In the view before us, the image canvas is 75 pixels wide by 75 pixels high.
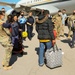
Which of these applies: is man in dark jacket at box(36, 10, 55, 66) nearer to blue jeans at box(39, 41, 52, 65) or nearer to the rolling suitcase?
blue jeans at box(39, 41, 52, 65)

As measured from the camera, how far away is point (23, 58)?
27.8 ft

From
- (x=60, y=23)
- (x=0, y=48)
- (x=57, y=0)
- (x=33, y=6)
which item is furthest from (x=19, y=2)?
(x=0, y=48)

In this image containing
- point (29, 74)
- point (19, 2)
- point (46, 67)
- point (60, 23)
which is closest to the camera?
point (29, 74)

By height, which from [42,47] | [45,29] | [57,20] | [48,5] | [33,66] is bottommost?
[33,66]

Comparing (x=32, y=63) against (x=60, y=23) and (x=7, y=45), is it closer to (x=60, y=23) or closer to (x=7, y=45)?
(x=7, y=45)

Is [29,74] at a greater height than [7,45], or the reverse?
[7,45]

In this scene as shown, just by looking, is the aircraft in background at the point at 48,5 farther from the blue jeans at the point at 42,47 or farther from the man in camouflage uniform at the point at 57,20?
the blue jeans at the point at 42,47

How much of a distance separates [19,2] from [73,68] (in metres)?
20.4

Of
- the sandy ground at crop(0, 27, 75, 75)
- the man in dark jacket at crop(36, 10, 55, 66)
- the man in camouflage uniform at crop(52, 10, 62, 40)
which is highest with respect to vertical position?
the man in dark jacket at crop(36, 10, 55, 66)

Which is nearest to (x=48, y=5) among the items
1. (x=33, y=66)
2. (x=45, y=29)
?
(x=33, y=66)

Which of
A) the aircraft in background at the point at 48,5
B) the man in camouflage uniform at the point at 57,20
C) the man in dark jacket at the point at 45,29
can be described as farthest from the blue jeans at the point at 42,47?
the aircraft in background at the point at 48,5

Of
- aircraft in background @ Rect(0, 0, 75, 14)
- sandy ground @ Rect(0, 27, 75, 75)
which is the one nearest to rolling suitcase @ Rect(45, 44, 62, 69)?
sandy ground @ Rect(0, 27, 75, 75)

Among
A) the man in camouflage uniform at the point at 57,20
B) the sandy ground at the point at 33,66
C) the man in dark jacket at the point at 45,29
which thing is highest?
the man in dark jacket at the point at 45,29

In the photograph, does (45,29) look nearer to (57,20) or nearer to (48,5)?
(57,20)
